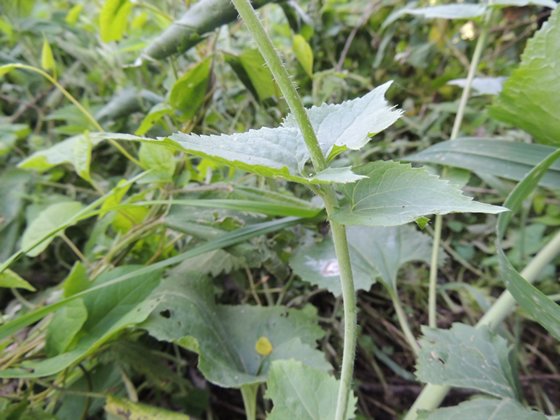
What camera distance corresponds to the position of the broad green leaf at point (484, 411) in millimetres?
365

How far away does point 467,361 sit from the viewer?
405mm

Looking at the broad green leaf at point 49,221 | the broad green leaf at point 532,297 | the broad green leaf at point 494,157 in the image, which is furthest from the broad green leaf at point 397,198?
the broad green leaf at point 49,221

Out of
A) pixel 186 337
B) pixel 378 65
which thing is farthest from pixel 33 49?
pixel 186 337

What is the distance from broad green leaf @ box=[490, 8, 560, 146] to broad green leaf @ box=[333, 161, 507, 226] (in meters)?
0.27

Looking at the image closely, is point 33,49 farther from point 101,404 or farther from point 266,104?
point 101,404

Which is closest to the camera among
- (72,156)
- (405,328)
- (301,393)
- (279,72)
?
(279,72)

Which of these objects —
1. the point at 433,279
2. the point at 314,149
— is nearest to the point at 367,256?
the point at 433,279

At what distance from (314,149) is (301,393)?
0.21 meters

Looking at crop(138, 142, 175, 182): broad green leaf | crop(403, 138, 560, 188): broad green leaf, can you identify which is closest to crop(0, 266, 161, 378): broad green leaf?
crop(138, 142, 175, 182): broad green leaf

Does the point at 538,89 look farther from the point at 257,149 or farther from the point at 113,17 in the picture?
the point at 113,17

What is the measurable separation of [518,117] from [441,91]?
431 millimetres

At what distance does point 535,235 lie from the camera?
2.17 ft

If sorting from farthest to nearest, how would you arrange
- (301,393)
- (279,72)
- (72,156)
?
(72,156)
(301,393)
(279,72)

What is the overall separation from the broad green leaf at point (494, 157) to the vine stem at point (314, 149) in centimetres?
28
